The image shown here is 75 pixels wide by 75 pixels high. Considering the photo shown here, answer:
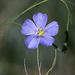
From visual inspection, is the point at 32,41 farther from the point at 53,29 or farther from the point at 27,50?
the point at 27,50

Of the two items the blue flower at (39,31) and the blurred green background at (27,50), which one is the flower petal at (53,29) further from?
the blurred green background at (27,50)

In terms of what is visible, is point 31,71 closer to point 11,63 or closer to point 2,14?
point 11,63

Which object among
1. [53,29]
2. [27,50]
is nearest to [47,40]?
[53,29]

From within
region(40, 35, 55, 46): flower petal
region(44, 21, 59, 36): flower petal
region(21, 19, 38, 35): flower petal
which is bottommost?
region(40, 35, 55, 46): flower petal

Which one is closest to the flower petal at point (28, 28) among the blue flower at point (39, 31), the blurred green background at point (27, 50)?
the blue flower at point (39, 31)

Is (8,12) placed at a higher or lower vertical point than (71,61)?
higher

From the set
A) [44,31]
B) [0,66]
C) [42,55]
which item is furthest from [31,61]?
[44,31]

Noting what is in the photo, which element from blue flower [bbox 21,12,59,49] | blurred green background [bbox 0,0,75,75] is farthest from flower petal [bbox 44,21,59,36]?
blurred green background [bbox 0,0,75,75]

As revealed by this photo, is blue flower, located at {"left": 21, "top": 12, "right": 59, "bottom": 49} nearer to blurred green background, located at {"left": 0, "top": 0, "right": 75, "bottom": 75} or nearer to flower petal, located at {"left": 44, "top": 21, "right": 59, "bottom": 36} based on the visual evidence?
flower petal, located at {"left": 44, "top": 21, "right": 59, "bottom": 36}
